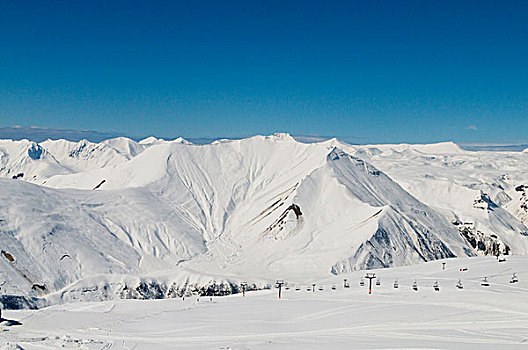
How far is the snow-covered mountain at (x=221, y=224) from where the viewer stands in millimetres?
83750

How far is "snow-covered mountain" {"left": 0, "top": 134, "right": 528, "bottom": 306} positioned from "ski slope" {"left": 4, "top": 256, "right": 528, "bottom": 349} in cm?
3625

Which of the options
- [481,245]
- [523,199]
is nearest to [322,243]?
[481,245]

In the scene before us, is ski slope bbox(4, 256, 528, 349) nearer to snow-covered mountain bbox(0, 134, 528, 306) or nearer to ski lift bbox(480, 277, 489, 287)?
ski lift bbox(480, 277, 489, 287)

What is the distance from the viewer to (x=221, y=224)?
405ft

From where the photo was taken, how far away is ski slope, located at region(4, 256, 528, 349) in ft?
99.6

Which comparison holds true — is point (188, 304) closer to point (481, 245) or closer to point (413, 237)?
point (413, 237)

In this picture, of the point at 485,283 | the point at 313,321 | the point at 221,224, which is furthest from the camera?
the point at 221,224

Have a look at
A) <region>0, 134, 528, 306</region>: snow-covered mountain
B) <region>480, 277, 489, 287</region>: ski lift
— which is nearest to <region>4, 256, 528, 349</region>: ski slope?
<region>480, 277, 489, 287</region>: ski lift

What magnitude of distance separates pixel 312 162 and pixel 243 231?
30.8m

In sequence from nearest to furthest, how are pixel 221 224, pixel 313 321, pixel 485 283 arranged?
pixel 313 321
pixel 485 283
pixel 221 224

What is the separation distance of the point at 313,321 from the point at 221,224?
87438 millimetres

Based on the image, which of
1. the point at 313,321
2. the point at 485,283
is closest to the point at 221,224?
the point at 485,283

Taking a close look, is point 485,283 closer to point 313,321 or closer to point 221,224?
point 313,321

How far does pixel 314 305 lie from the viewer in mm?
41844
